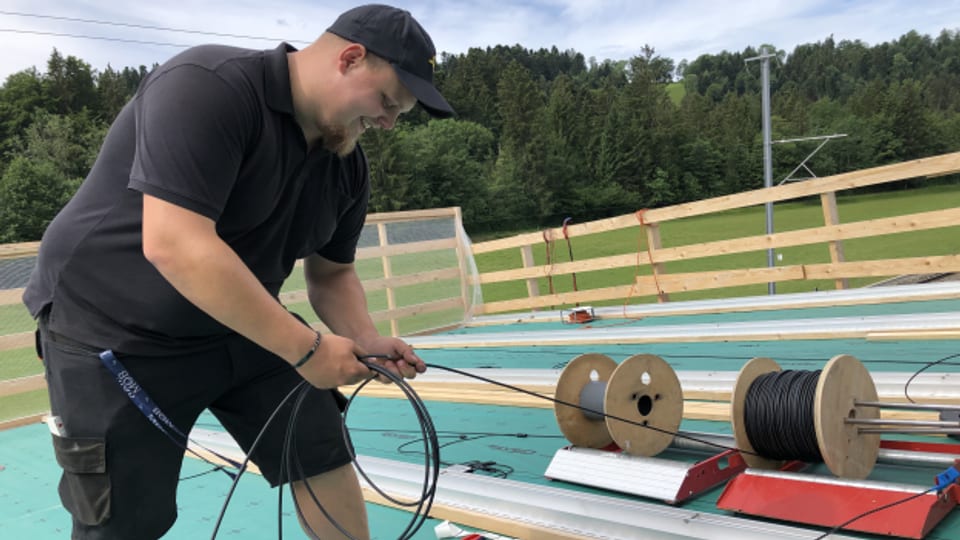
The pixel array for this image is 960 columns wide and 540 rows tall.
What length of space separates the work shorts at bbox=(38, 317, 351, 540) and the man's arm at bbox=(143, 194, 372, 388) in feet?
1.55

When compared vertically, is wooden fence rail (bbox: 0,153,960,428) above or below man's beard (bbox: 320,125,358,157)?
below

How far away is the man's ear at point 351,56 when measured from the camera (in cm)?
159

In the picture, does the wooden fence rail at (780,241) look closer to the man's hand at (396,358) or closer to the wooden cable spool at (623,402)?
the wooden cable spool at (623,402)

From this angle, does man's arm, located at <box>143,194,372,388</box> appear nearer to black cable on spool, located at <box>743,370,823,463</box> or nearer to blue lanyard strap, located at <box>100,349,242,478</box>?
blue lanyard strap, located at <box>100,349,242,478</box>

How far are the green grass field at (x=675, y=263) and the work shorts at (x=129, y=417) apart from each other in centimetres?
534

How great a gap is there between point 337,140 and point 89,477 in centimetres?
101

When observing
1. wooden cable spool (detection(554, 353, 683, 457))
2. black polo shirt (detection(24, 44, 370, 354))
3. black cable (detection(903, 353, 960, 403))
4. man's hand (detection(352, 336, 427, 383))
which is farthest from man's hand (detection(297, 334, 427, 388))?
black cable (detection(903, 353, 960, 403))

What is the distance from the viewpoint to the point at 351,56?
62.9 inches

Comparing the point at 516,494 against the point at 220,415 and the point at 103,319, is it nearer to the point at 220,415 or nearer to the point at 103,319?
the point at 220,415

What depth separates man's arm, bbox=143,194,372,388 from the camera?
1429mm

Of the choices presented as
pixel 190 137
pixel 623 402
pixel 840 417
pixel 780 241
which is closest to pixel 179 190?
pixel 190 137

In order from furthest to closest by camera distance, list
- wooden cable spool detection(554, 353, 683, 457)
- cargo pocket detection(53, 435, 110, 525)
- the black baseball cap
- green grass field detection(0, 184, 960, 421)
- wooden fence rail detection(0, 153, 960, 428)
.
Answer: green grass field detection(0, 184, 960, 421), wooden fence rail detection(0, 153, 960, 428), wooden cable spool detection(554, 353, 683, 457), cargo pocket detection(53, 435, 110, 525), the black baseball cap

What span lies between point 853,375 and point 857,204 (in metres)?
71.0

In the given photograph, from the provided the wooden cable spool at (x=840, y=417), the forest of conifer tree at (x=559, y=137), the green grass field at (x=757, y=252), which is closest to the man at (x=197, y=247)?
the wooden cable spool at (x=840, y=417)
